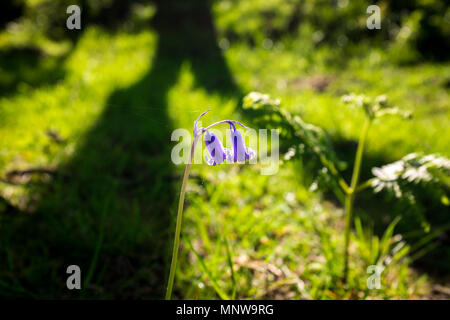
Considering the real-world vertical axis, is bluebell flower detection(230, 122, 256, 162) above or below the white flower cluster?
below

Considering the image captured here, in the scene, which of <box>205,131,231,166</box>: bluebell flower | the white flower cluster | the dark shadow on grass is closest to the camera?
<box>205,131,231,166</box>: bluebell flower

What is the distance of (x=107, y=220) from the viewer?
2023mm

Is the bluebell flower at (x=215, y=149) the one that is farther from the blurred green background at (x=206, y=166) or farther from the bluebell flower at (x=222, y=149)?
the blurred green background at (x=206, y=166)

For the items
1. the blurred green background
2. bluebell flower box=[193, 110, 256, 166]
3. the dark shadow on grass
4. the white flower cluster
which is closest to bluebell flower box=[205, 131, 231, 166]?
bluebell flower box=[193, 110, 256, 166]

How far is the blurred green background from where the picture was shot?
5.87 ft

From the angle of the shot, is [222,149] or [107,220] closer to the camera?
[222,149]

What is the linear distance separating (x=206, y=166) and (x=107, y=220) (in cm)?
95

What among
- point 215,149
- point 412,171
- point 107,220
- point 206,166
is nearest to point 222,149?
point 215,149

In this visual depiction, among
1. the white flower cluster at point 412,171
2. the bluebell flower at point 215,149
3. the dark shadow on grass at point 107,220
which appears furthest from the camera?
the dark shadow on grass at point 107,220

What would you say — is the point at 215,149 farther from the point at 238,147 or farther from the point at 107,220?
the point at 107,220

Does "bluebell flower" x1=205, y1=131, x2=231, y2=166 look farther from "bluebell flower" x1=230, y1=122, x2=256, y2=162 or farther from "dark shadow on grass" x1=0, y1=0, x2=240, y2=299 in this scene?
"dark shadow on grass" x1=0, y1=0, x2=240, y2=299

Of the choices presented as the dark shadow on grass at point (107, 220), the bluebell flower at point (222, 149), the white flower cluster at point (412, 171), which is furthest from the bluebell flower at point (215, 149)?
the white flower cluster at point (412, 171)

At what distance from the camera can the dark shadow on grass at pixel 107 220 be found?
172 cm
